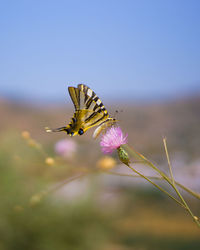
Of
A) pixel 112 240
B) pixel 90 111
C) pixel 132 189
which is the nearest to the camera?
pixel 90 111

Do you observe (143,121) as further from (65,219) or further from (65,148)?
(65,148)

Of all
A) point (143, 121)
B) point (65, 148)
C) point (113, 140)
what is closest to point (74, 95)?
point (113, 140)

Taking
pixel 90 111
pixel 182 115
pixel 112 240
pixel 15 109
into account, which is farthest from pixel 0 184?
pixel 15 109

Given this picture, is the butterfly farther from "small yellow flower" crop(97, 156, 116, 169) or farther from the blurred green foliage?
the blurred green foliage

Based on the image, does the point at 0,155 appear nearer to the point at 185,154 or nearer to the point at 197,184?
the point at 197,184

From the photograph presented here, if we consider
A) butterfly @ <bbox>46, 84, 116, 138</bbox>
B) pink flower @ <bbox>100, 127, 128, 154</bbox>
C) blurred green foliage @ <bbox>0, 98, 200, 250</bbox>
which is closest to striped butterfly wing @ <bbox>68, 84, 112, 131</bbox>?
butterfly @ <bbox>46, 84, 116, 138</bbox>

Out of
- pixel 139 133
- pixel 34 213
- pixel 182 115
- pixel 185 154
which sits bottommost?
pixel 34 213
